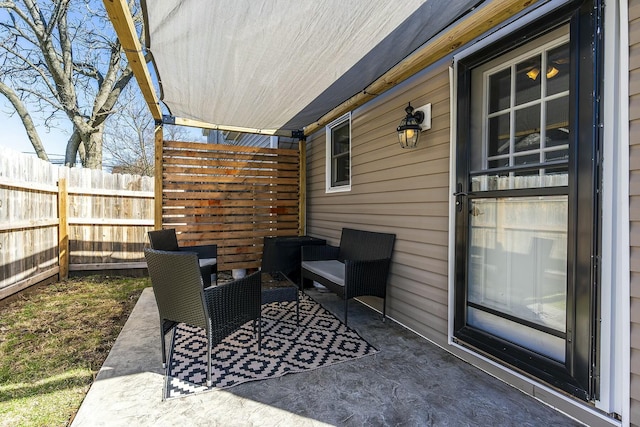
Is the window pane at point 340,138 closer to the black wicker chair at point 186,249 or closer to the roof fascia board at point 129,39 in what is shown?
the black wicker chair at point 186,249

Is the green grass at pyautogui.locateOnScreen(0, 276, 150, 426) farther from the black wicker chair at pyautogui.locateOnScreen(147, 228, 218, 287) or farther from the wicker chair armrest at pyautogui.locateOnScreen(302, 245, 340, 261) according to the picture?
the wicker chair armrest at pyautogui.locateOnScreen(302, 245, 340, 261)

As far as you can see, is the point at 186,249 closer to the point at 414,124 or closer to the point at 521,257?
Answer: the point at 414,124

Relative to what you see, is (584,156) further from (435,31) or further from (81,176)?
(81,176)

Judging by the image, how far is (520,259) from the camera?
2131mm

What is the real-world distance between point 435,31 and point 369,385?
2.69 meters

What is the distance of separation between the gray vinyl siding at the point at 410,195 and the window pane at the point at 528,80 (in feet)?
1.99

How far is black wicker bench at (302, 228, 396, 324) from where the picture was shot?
123 inches

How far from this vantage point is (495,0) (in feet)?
6.72

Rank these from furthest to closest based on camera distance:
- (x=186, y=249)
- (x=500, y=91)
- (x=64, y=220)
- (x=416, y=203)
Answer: (x=64, y=220)
(x=186, y=249)
(x=416, y=203)
(x=500, y=91)

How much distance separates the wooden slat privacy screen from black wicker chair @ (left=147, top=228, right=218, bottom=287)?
1027mm

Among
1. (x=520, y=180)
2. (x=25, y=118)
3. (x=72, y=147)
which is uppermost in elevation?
(x=25, y=118)

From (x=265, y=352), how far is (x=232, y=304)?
57 centimetres

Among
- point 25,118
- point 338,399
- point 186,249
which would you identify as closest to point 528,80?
point 338,399

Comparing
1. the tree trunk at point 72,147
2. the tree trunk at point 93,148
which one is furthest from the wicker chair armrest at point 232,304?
the tree trunk at point 72,147
